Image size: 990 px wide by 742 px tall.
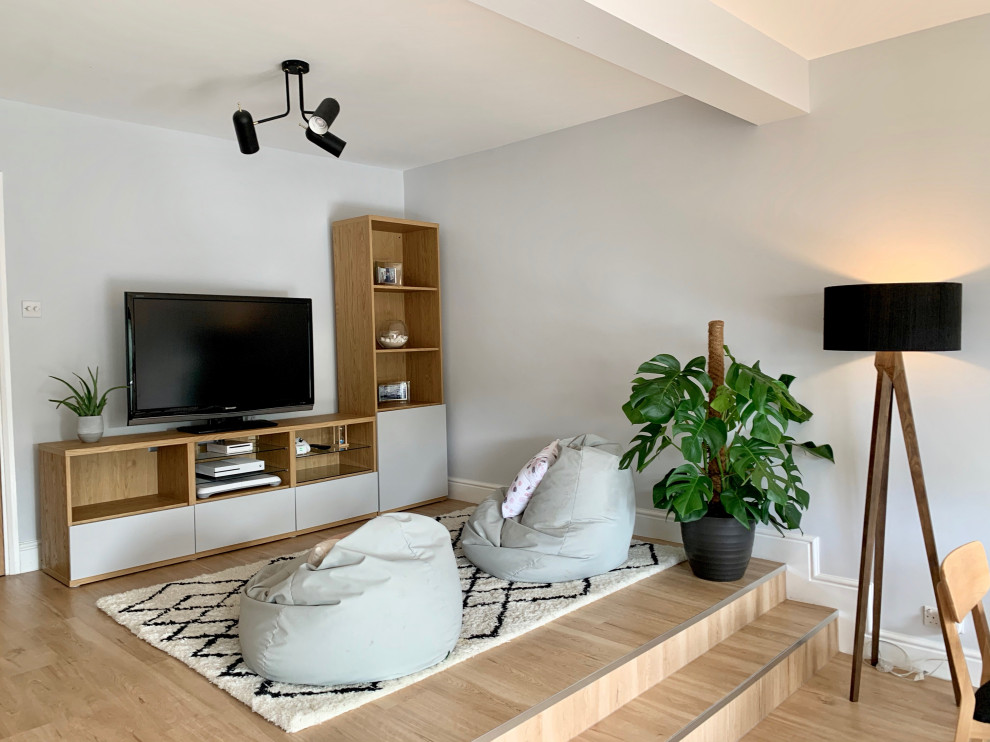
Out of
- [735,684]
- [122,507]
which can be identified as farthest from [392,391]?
[735,684]

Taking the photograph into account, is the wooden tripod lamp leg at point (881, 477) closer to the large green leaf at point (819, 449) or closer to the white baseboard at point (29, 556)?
the large green leaf at point (819, 449)

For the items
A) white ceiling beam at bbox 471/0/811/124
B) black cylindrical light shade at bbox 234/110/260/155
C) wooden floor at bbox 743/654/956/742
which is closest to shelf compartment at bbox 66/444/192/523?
black cylindrical light shade at bbox 234/110/260/155

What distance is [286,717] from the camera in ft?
7.06

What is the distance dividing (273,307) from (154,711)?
105 inches

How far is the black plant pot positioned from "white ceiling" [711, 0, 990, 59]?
2093 mm

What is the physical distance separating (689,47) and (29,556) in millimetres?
3943

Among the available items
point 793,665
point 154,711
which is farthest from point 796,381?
point 154,711

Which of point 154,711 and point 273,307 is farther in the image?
point 273,307

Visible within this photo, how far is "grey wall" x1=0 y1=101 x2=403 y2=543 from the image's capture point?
12.5 ft

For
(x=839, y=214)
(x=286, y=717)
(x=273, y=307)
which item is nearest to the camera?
(x=286, y=717)

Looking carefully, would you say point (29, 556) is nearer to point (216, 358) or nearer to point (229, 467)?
point (229, 467)

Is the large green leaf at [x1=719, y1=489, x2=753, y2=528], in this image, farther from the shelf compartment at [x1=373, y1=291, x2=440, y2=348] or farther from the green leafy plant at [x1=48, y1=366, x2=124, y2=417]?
the green leafy plant at [x1=48, y1=366, x2=124, y2=417]

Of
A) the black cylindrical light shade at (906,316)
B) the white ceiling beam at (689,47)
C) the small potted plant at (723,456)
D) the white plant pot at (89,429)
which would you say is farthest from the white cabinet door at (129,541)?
the black cylindrical light shade at (906,316)

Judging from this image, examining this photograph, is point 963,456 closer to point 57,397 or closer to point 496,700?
point 496,700
